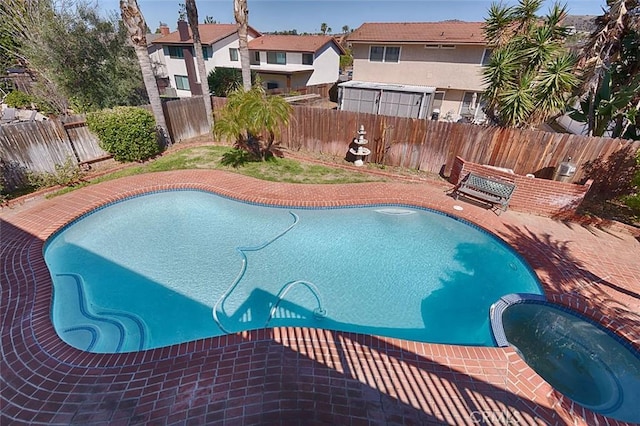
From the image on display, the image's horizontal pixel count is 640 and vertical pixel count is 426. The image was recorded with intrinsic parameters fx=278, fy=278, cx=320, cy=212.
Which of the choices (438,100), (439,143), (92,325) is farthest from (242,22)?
(438,100)

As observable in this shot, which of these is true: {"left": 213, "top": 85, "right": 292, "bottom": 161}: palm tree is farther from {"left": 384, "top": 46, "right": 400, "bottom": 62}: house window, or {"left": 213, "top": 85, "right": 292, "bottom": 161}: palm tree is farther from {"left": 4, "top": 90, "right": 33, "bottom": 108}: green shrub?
{"left": 4, "top": 90, "right": 33, "bottom": 108}: green shrub

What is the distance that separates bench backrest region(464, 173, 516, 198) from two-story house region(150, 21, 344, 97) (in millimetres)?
24633

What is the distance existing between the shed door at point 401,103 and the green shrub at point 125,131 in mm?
14151

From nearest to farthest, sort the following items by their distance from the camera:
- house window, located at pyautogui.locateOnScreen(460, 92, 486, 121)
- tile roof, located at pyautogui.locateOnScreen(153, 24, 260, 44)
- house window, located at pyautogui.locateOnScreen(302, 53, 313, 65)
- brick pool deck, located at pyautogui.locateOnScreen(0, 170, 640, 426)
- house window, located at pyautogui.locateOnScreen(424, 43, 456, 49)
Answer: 1. brick pool deck, located at pyautogui.locateOnScreen(0, 170, 640, 426)
2. house window, located at pyautogui.locateOnScreen(424, 43, 456, 49)
3. house window, located at pyautogui.locateOnScreen(460, 92, 486, 121)
4. tile roof, located at pyautogui.locateOnScreen(153, 24, 260, 44)
5. house window, located at pyautogui.locateOnScreen(302, 53, 313, 65)

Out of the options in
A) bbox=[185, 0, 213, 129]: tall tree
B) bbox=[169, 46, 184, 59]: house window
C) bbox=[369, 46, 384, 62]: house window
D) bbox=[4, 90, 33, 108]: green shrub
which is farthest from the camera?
bbox=[169, 46, 184, 59]: house window

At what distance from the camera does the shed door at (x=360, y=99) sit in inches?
763

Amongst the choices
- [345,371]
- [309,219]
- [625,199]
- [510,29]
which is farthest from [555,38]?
[345,371]

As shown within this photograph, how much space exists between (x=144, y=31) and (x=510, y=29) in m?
13.5

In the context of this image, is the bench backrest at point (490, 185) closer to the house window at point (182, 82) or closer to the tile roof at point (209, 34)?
the tile roof at point (209, 34)

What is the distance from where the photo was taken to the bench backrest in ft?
28.8

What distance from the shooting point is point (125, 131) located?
1083cm

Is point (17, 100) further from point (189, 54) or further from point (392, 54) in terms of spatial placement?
point (392, 54)

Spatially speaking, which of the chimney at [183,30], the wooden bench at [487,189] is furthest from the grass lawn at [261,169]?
the chimney at [183,30]

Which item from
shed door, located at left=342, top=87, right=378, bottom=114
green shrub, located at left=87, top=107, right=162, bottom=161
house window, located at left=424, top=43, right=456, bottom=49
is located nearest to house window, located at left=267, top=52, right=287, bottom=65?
shed door, located at left=342, top=87, right=378, bottom=114
